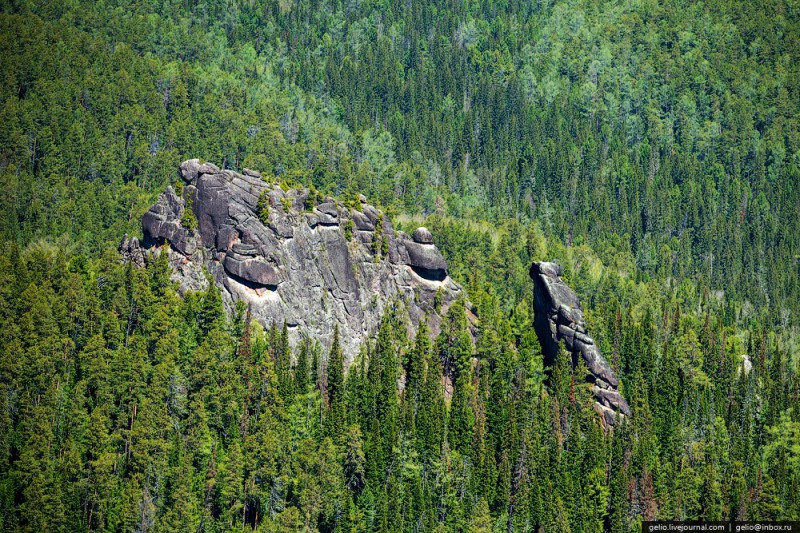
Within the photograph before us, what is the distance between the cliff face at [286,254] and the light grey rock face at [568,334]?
13950 millimetres

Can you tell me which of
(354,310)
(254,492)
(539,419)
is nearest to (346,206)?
(354,310)

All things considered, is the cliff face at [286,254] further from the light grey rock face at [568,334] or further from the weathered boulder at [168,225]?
the light grey rock face at [568,334]

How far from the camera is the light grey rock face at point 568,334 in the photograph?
185 meters

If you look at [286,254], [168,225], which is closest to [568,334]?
[286,254]

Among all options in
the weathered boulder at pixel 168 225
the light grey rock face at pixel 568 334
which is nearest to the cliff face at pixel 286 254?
the weathered boulder at pixel 168 225

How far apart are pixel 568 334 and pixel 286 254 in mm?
40422

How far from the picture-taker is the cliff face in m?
179

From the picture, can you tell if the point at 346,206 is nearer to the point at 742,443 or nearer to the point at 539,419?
the point at 539,419

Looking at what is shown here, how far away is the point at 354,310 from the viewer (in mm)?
186375

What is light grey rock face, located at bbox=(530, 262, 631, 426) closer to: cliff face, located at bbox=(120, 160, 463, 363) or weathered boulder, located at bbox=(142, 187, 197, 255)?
cliff face, located at bbox=(120, 160, 463, 363)

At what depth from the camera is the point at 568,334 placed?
18900cm

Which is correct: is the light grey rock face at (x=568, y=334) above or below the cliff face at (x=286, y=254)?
below

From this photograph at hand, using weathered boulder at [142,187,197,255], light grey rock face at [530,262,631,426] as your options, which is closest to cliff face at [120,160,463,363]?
weathered boulder at [142,187,197,255]

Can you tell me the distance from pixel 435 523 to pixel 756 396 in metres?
62.9
